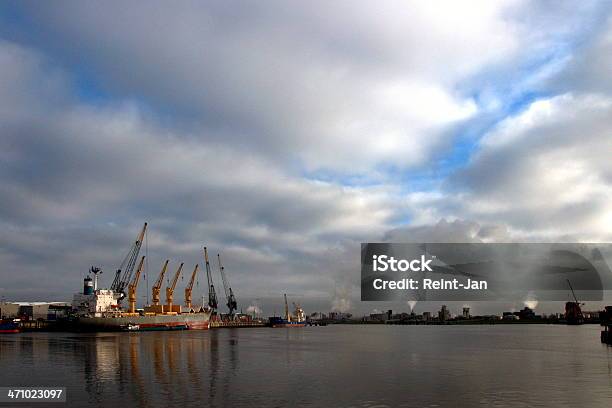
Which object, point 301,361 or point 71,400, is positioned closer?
point 71,400

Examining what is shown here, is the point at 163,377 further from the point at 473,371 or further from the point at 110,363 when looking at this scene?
the point at 473,371

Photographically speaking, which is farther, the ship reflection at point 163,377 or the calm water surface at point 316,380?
the ship reflection at point 163,377

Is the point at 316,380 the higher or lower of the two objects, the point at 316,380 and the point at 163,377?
the lower

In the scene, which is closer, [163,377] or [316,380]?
[316,380]

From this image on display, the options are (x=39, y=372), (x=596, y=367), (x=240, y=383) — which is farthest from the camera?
(x=596, y=367)

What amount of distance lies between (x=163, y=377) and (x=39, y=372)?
19.0m

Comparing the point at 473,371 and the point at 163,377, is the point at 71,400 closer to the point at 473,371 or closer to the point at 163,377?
the point at 163,377

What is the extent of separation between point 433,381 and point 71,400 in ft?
127

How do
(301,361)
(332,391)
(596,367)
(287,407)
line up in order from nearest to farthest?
(287,407), (332,391), (596,367), (301,361)

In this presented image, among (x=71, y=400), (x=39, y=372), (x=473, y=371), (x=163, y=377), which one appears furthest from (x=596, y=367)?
(x=39, y=372)

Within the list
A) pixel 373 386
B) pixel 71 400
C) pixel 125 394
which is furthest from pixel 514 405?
pixel 71 400

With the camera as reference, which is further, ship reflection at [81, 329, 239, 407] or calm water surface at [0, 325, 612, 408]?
ship reflection at [81, 329, 239, 407]

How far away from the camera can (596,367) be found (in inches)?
A: 3076

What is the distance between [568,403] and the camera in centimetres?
4716
